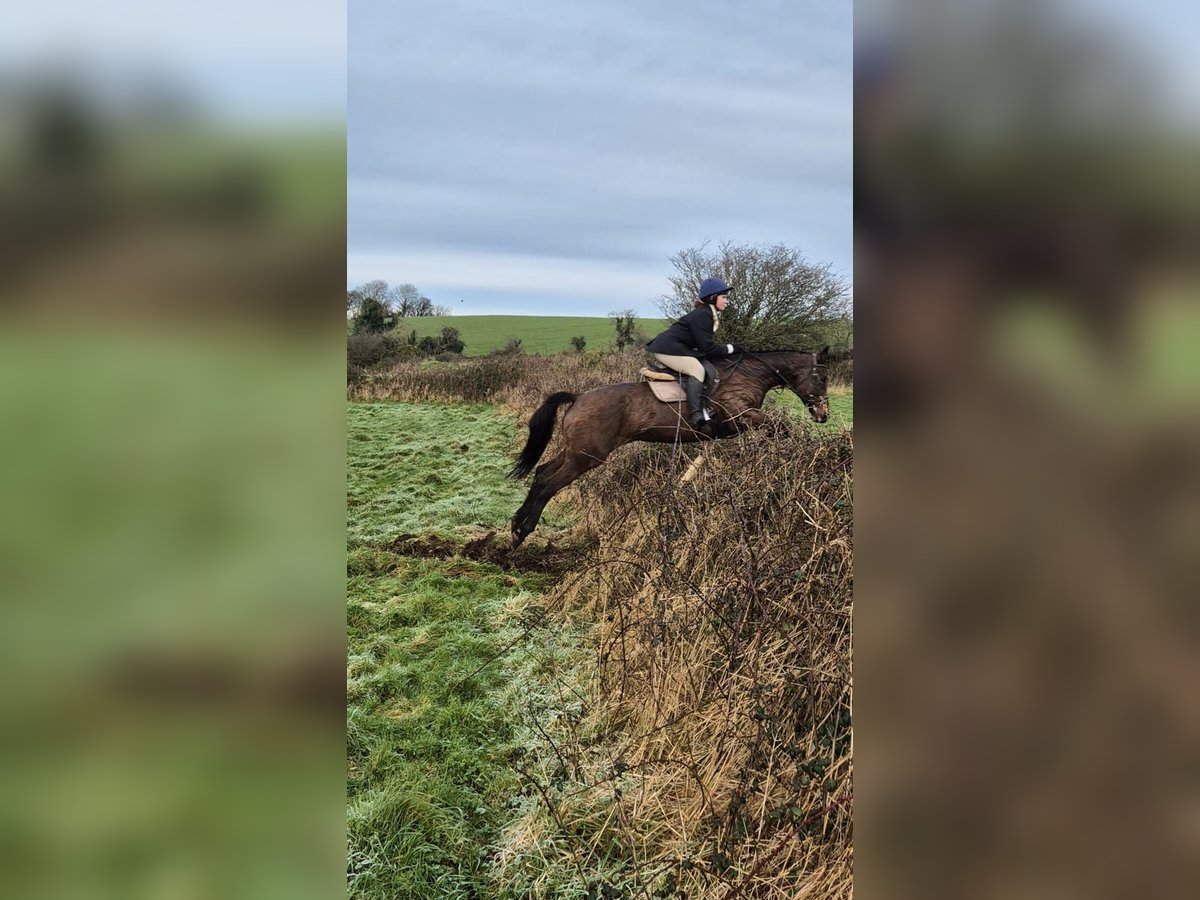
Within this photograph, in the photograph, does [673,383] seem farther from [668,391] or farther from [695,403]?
[695,403]

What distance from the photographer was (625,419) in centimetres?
848

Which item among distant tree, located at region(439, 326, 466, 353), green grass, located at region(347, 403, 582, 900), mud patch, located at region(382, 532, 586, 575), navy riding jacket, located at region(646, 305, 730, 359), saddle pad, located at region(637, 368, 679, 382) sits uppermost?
distant tree, located at region(439, 326, 466, 353)

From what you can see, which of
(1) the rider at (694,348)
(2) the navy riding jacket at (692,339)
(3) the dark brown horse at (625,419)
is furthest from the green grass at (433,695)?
(2) the navy riding jacket at (692,339)

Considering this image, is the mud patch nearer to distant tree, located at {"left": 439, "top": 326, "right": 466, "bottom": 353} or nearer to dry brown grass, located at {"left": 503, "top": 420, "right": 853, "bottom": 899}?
dry brown grass, located at {"left": 503, "top": 420, "right": 853, "bottom": 899}

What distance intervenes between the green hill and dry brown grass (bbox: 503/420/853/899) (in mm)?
27427

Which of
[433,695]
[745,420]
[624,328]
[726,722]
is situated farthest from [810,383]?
[624,328]

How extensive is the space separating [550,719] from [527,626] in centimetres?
142

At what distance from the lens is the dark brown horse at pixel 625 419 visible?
828cm

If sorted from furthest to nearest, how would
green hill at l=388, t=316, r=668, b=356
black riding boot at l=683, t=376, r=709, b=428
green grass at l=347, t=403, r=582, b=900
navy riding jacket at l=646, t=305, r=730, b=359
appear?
1. green hill at l=388, t=316, r=668, b=356
2. navy riding jacket at l=646, t=305, r=730, b=359
3. black riding boot at l=683, t=376, r=709, b=428
4. green grass at l=347, t=403, r=582, b=900

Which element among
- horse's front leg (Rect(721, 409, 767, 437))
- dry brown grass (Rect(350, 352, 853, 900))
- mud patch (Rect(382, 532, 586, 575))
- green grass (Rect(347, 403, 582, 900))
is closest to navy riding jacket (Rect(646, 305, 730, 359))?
horse's front leg (Rect(721, 409, 767, 437))

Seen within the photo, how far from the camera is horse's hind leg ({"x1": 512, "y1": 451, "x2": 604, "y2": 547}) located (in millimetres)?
8164
